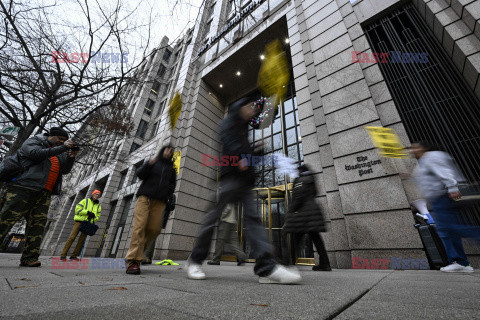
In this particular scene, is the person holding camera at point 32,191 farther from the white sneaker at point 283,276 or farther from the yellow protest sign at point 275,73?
the yellow protest sign at point 275,73

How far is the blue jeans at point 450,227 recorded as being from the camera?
307cm

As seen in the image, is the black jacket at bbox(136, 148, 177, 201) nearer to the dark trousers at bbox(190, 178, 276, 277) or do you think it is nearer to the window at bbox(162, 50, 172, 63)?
the dark trousers at bbox(190, 178, 276, 277)

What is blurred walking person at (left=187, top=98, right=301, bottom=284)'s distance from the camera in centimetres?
189

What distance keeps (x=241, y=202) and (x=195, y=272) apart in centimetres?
85

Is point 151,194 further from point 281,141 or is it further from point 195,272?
point 281,141

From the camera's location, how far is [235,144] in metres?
2.40

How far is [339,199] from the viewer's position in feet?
15.8

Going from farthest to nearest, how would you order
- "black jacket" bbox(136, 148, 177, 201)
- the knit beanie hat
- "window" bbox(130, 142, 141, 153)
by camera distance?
1. "window" bbox(130, 142, 141, 153)
2. the knit beanie hat
3. "black jacket" bbox(136, 148, 177, 201)

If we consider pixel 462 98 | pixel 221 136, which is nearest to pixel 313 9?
pixel 462 98

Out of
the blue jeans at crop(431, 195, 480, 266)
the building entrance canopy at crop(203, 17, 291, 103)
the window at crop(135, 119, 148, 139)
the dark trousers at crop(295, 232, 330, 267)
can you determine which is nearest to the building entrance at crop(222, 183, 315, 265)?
the dark trousers at crop(295, 232, 330, 267)

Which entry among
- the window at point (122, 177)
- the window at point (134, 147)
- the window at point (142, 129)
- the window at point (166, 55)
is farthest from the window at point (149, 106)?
the window at point (122, 177)

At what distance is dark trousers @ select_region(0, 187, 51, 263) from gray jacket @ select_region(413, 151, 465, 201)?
6108mm

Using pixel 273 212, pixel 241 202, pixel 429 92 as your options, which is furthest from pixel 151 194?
pixel 429 92

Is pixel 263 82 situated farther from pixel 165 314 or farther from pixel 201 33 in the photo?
pixel 165 314
